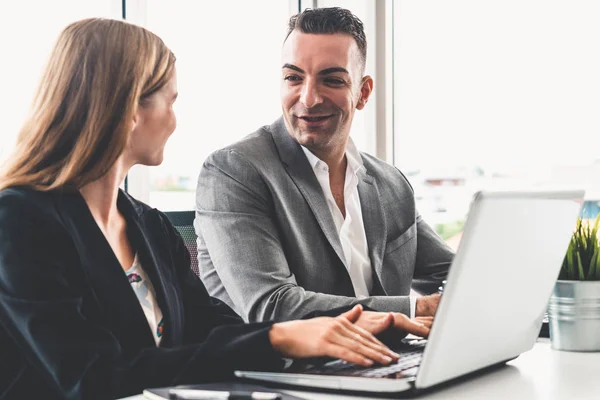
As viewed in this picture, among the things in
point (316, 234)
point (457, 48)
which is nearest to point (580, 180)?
point (457, 48)

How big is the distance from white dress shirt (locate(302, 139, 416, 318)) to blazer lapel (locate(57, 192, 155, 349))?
2.65ft

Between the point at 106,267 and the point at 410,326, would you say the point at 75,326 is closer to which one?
the point at 106,267

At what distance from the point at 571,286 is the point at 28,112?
1.05m

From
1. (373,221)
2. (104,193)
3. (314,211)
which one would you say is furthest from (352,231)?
(104,193)

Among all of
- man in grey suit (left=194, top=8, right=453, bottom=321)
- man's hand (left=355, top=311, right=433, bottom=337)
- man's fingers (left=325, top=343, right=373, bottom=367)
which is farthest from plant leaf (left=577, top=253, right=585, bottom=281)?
man's fingers (left=325, top=343, right=373, bottom=367)

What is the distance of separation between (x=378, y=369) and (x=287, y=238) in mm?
880

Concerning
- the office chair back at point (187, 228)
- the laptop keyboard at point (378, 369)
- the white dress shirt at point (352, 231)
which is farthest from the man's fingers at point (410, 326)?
the office chair back at point (187, 228)

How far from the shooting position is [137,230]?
1.58 metres

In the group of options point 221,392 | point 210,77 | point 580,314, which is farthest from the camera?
point 210,77

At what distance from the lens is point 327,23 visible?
2.25 metres

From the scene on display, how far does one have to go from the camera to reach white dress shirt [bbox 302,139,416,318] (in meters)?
2.15

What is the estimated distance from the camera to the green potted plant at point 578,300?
1.49 meters

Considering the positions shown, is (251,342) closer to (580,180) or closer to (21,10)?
(21,10)

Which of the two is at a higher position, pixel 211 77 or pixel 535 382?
pixel 211 77
